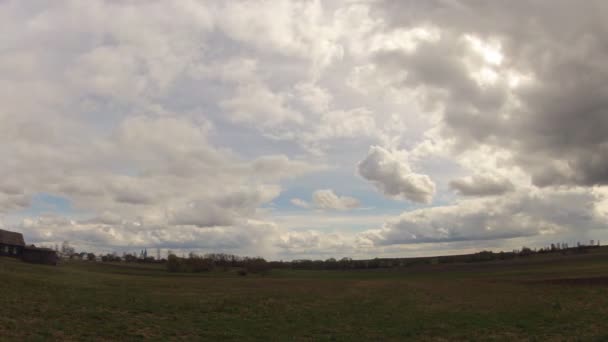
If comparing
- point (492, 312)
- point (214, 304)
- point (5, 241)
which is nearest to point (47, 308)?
point (214, 304)

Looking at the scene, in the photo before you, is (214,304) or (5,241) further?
(5,241)

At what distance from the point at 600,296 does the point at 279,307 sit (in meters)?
33.3

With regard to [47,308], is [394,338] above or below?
below

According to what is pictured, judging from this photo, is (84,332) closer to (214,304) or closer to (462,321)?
(214,304)

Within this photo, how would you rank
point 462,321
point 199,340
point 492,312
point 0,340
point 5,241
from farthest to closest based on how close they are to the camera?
point 5,241, point 492,312, point 462,321, point 199,340, point 0,340

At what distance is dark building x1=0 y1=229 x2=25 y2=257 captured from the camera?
288 ft

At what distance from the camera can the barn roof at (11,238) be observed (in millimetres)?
88562

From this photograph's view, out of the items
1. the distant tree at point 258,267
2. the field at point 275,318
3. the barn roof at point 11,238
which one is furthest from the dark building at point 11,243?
the distant tree at point 258,267

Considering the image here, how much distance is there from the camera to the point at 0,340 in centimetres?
1694

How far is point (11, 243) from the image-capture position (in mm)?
91125

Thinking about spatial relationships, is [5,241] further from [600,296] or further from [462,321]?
[600,296]

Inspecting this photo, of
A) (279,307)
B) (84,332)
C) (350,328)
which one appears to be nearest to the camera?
(84,332)

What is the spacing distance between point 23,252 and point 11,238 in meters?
4.19

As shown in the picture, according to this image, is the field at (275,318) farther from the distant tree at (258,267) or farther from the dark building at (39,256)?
the distant tree at (258,267)
